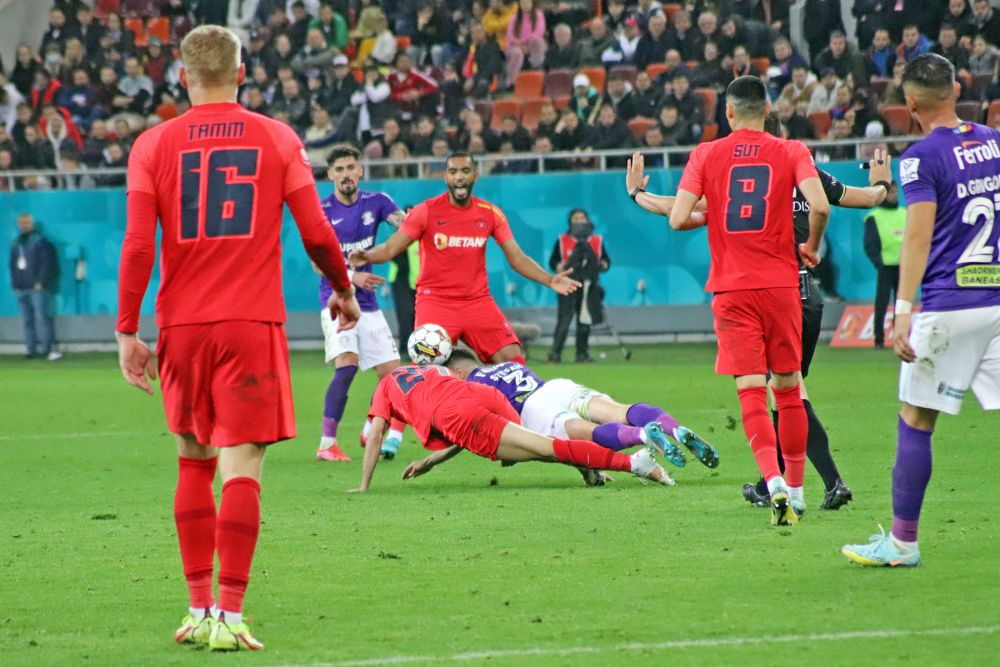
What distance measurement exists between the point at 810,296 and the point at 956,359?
7.95 feet

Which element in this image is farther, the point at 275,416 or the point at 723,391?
the point at 723,391

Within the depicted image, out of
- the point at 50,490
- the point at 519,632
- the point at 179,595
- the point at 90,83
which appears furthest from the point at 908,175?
the point at 90,83

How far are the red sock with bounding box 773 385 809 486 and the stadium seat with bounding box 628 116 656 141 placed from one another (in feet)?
54.2

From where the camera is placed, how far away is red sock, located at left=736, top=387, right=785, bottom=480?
823 centimetres

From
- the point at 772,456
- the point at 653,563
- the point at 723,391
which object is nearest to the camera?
the point at 653,563

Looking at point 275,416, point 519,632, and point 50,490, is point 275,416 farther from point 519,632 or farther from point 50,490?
point 50,490

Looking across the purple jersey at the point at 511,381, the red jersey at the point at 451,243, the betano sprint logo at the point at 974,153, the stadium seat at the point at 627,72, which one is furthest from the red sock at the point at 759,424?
the stadium seat at the point at 627,72

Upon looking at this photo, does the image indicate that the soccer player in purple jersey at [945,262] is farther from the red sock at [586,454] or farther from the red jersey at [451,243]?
the red jersey at [451,243]

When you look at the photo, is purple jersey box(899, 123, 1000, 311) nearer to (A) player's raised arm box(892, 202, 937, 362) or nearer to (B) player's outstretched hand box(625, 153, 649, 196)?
(A) player's raised arm box(892, 202, 937, 362)

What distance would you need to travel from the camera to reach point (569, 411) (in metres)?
10.3

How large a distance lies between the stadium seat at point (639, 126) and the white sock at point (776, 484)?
663 inches

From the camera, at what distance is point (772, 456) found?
822cm

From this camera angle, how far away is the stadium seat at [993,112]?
838 inches

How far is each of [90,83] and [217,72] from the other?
82.9ft
